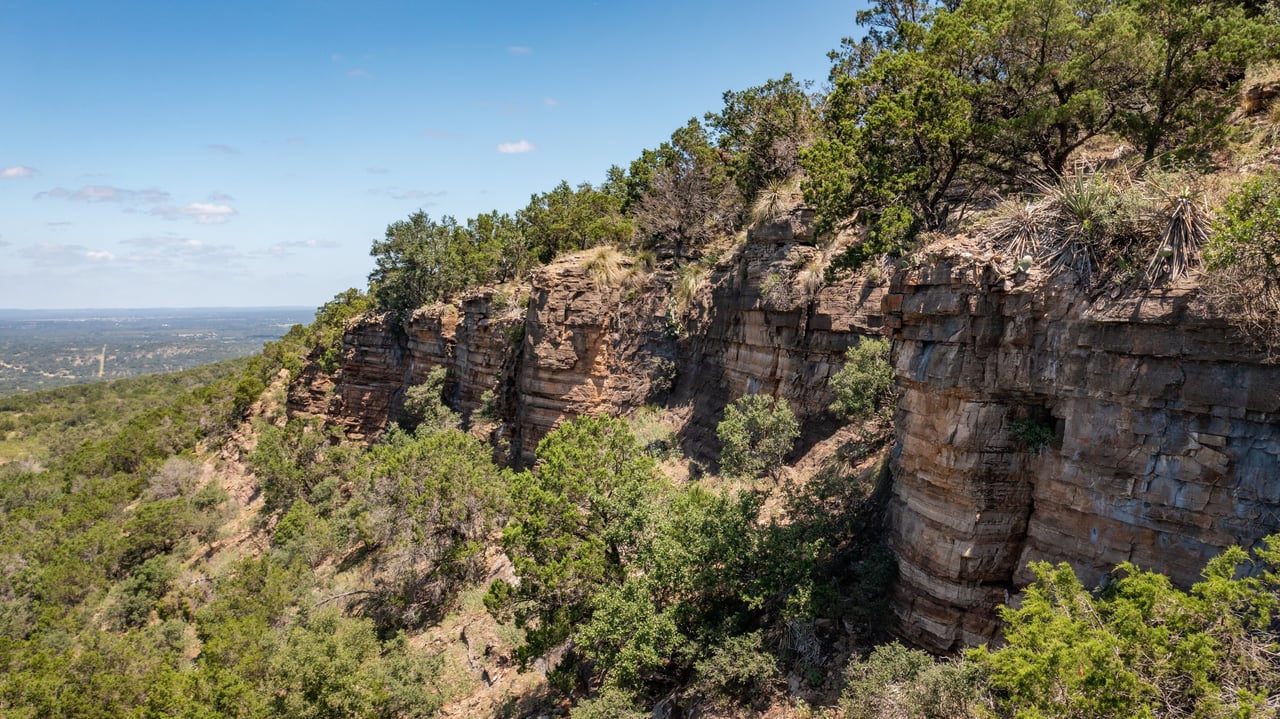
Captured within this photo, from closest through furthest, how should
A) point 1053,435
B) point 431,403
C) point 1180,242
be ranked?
point 1180,242 < point 1053,435 < point 431,403

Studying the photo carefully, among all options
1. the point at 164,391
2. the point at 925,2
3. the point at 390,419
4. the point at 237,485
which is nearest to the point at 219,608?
the point at 390,419

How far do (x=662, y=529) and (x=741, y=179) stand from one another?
14.9m

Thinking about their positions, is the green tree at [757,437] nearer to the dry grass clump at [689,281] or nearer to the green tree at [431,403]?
the dry grass clump at [689,281]

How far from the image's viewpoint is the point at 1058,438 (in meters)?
10.5

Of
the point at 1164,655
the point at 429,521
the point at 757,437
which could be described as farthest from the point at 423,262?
the point at 1164,655

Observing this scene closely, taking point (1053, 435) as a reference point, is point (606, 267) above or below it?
above

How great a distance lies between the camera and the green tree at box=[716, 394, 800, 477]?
19375mm

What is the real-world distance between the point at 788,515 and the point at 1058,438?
6.43m

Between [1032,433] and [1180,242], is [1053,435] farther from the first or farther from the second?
[1180,242]

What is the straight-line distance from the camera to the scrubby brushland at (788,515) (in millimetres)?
8531

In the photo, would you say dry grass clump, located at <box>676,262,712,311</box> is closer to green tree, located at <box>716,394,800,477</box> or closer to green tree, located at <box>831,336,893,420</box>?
green tree, located at <box>716,394,800,477</box>

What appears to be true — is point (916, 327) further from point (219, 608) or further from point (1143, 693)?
point (219, 608)

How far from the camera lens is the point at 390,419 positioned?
1603 inches

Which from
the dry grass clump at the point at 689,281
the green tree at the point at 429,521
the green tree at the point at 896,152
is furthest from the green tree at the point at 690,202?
the green tree at the point at 429,521
